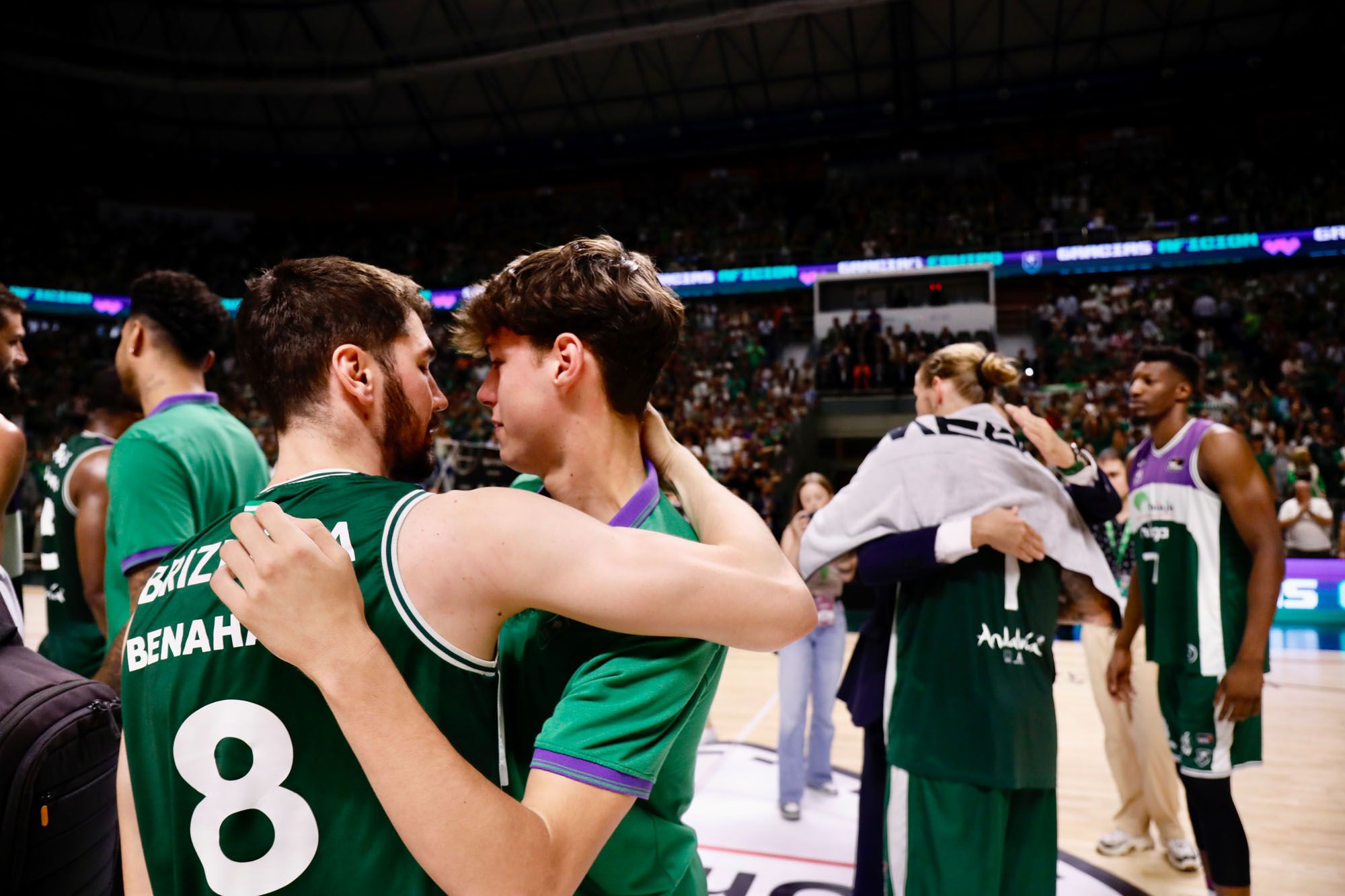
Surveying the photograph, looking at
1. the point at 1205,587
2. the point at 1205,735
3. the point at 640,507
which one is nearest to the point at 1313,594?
the point at 1205,587

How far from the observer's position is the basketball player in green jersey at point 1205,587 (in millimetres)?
3086

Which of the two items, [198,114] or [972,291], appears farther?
[198,114]

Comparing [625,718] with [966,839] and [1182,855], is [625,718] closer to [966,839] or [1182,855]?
[966,839]

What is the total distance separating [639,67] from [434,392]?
69.0 ft

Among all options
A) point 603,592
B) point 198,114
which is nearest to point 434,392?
point 603,592

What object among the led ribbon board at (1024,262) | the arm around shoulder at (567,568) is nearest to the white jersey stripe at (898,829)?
the arm around shoulder at (567,568)

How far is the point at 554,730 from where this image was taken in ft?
3.14

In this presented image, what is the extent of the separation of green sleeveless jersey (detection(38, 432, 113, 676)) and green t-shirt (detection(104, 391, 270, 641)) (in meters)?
0.46

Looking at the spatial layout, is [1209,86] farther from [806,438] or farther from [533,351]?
[533,351]

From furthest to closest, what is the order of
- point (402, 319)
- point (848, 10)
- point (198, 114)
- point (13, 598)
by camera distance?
point (198, 114), point (848, 10), point (13, 598), point (402, 319)

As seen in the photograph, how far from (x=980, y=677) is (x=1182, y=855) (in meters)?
2.22

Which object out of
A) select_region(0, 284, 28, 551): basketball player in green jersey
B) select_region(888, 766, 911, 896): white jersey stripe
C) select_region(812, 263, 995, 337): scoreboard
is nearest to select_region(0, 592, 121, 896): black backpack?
select_region(0, 284, 28, 551): basketball player in green jersey

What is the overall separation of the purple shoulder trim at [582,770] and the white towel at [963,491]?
5.67 ft

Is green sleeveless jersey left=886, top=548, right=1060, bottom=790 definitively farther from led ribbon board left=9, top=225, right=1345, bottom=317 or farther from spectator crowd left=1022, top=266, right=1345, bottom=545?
led ribbon board left=9, top=225, right=1345, bottom=317
